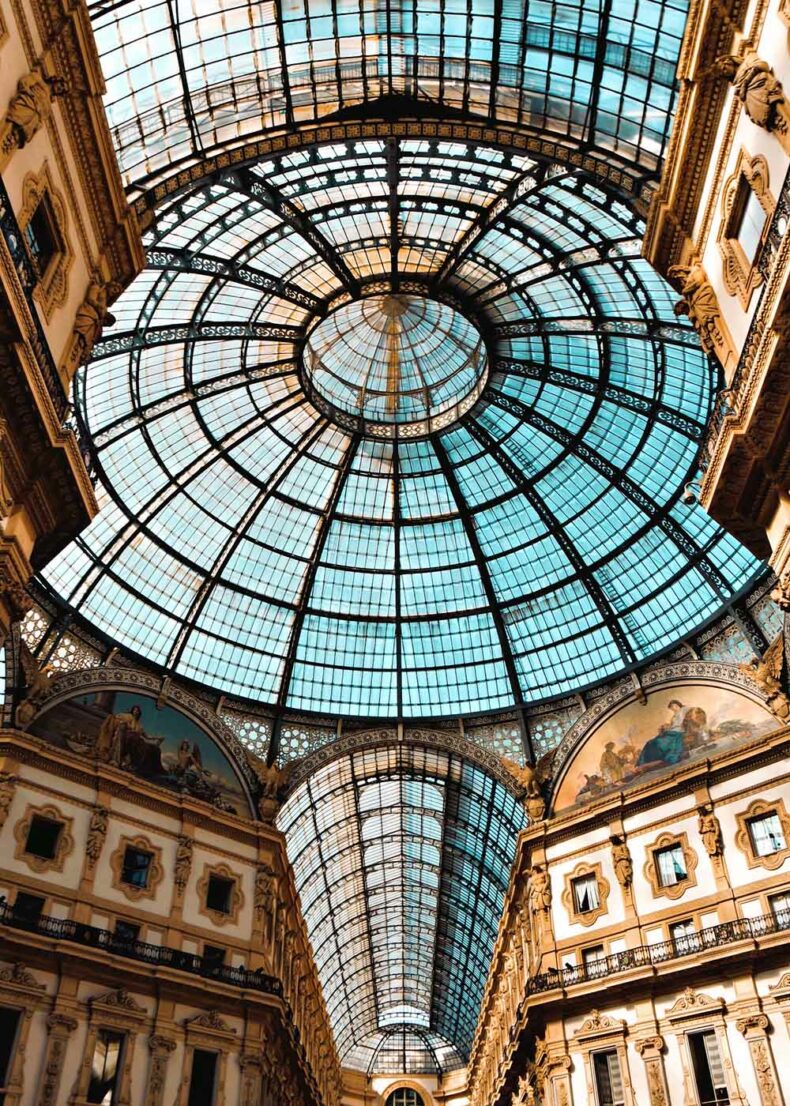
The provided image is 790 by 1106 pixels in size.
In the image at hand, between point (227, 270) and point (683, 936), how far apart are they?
27805 mm

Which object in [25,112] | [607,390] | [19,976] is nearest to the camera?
[25,112]

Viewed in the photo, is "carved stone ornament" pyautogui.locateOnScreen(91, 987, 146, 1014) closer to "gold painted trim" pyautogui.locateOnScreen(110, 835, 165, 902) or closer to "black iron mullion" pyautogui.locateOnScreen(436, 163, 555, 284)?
"gold painted trim" pyautogui.locateOnScreen(110, 835, 165, 902)

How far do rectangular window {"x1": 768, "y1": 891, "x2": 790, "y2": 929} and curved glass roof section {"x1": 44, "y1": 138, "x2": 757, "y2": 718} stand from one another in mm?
11625

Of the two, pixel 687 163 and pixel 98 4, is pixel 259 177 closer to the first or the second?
pixel 98 4

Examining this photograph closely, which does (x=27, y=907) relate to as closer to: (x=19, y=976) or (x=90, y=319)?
(x=19, y=976)

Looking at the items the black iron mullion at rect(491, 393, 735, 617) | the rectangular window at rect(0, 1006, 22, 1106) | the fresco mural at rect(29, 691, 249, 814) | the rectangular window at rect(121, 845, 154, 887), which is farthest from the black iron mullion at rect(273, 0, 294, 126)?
the rectangular window at rect(0, 1006, 22, 1106)

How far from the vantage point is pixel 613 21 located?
22.9 meters

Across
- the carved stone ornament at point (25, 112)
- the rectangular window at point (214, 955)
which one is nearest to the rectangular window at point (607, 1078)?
the rectangular window at point (214, 955)

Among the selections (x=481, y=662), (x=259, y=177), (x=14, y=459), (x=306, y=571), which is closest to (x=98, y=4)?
(x=259, y=177)

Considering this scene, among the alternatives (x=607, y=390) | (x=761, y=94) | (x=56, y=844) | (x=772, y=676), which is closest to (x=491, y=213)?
(x=607, y=390)

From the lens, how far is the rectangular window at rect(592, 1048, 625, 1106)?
28.1 m

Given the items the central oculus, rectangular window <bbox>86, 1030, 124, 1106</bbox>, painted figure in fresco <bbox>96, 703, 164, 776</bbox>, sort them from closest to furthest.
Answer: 1. rectangular window <bbox>86, 1030, 124, 1106</bbox>
2. painted figure in fresco <bbox>96, 703, 164, 776</bbox>
3. the central oculus

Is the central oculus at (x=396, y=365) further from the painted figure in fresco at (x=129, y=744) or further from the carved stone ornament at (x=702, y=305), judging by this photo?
the carved stone ornament at (x=702, y=305)

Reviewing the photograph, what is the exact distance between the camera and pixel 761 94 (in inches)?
632
